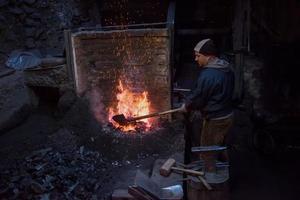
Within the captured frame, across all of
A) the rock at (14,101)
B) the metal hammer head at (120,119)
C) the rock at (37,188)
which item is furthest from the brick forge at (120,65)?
the rock at (37,188)

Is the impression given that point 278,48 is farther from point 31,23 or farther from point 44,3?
point 31,23

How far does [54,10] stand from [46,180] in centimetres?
666

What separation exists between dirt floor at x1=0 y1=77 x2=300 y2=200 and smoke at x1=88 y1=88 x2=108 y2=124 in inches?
8.8

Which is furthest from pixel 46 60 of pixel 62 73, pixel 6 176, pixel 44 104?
pixel 6 176

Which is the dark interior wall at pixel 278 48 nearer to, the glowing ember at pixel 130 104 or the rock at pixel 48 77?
the glowing ember at pixel 130 104

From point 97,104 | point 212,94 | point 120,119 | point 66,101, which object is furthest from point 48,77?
point 212,94

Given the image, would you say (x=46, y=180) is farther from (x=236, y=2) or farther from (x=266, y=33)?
(x=266, y=33)

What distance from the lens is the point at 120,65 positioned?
29.0 ft

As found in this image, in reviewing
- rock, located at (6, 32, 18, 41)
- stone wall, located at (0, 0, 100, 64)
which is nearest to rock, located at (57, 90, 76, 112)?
stone wall, located at (0, 0, 100, 64)

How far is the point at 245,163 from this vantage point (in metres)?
8.57

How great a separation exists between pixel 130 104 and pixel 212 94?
309 centimetres

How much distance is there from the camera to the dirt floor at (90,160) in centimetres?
696

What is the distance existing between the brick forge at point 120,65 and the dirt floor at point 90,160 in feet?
1.51

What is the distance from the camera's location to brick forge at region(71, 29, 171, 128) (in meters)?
8.62
